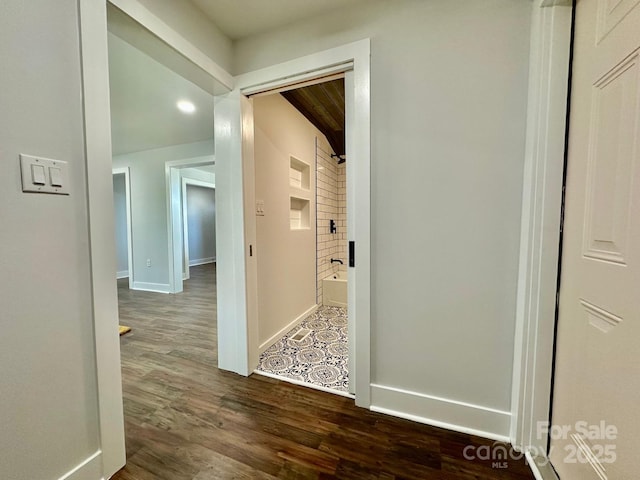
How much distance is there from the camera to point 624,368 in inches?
29.1

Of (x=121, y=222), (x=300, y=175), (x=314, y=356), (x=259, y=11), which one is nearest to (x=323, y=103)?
(x=300, y=175)

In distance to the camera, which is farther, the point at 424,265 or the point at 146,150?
the point at 146,150

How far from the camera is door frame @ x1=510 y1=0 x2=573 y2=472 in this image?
41.0 inches

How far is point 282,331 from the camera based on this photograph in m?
2.48

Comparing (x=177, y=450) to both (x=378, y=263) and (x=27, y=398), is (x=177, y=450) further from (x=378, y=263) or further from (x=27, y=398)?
(x=378, y=263)

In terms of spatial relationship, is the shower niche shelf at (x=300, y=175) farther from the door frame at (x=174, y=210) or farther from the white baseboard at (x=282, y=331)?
the door frame at (x=174, y=210)

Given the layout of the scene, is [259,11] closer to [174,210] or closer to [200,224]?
[174,210]

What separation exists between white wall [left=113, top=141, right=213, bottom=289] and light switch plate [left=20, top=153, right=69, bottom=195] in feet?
11.3

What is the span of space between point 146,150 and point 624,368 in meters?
5.61

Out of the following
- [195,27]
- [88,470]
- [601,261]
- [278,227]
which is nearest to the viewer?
[601,261]

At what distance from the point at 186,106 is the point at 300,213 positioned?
68.5 inches

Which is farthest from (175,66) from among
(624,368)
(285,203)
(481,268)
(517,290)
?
(624,368)

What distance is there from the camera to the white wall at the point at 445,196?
3.99 feet

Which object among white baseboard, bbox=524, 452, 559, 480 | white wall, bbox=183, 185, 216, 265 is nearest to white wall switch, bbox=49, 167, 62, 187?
white baseboard, bbox=524, 452, 559, 480
